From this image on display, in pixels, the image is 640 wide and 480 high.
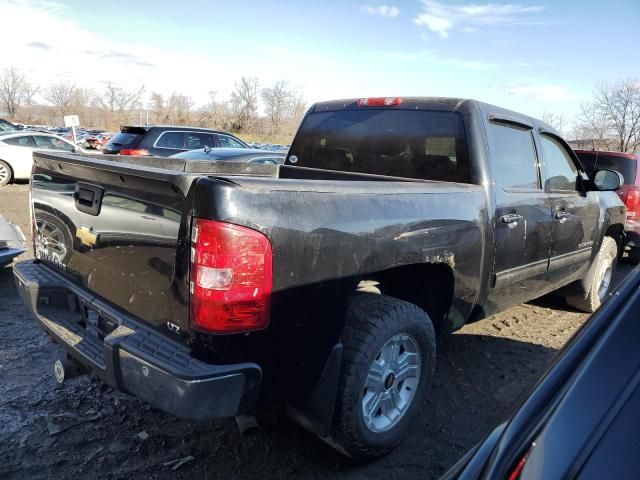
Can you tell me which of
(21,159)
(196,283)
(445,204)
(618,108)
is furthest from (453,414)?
(618,108)

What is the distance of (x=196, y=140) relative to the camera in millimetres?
12031

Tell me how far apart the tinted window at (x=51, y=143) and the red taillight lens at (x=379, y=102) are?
13025 mm

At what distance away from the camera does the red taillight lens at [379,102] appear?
12.8 feet

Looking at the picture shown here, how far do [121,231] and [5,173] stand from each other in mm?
13531

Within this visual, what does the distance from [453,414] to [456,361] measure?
33.4 inches

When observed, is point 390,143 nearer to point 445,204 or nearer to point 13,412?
point 445,204

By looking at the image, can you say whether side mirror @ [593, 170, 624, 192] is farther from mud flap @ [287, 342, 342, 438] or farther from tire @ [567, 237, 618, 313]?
mud flap @ [287, 342, 342, 438]

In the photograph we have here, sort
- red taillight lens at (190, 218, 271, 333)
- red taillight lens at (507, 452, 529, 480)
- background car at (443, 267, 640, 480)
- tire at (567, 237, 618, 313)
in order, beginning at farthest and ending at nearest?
tire at (567, 237, 618, 313), red taillight lens at (190, 218, 271, 333), red taillight lens at (507, 452, 529, 480), background car at (443, 267, 640, 480)

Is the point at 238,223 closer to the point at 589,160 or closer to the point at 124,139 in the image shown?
the point at 589,160

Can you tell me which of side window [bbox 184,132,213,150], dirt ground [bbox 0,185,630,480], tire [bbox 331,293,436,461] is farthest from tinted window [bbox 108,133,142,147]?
tire [bbox 331,293,436,461]

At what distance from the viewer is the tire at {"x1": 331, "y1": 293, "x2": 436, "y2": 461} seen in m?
2.39

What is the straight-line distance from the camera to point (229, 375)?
195 centimetres

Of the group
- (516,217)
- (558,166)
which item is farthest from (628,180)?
(516,217)

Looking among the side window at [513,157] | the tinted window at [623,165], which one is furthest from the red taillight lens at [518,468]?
the tinted window at [623,165]
